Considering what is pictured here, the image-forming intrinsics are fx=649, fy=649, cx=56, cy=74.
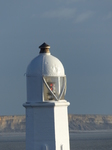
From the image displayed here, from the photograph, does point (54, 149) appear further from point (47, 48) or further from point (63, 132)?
point (47, 48)

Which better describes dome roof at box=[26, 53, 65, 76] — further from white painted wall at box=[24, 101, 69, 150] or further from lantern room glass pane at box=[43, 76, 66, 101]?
white painted wall at box=[24, 101, 69, 150]

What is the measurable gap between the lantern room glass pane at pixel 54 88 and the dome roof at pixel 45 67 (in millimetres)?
101

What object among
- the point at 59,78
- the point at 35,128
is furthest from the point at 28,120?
the point at 59,78

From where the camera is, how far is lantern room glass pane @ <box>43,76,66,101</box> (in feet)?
32.6

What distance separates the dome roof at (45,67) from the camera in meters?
9.95

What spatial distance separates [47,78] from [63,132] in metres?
0.87

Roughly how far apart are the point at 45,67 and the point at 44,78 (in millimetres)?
170

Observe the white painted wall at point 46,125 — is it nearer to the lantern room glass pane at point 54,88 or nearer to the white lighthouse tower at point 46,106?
the white lighthouse tower at point 46,106

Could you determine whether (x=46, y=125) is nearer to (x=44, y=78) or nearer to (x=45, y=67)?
(x=44, y=78)

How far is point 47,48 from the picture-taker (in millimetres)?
10125

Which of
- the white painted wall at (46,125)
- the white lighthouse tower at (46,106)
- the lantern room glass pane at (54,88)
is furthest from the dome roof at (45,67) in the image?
the white painted wall at (46,125)

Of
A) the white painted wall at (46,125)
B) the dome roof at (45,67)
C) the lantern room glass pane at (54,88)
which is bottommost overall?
the white painted wall at (46,125)

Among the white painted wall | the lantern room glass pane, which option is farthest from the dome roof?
the white painted wall

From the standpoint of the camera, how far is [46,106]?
981 centimetres
